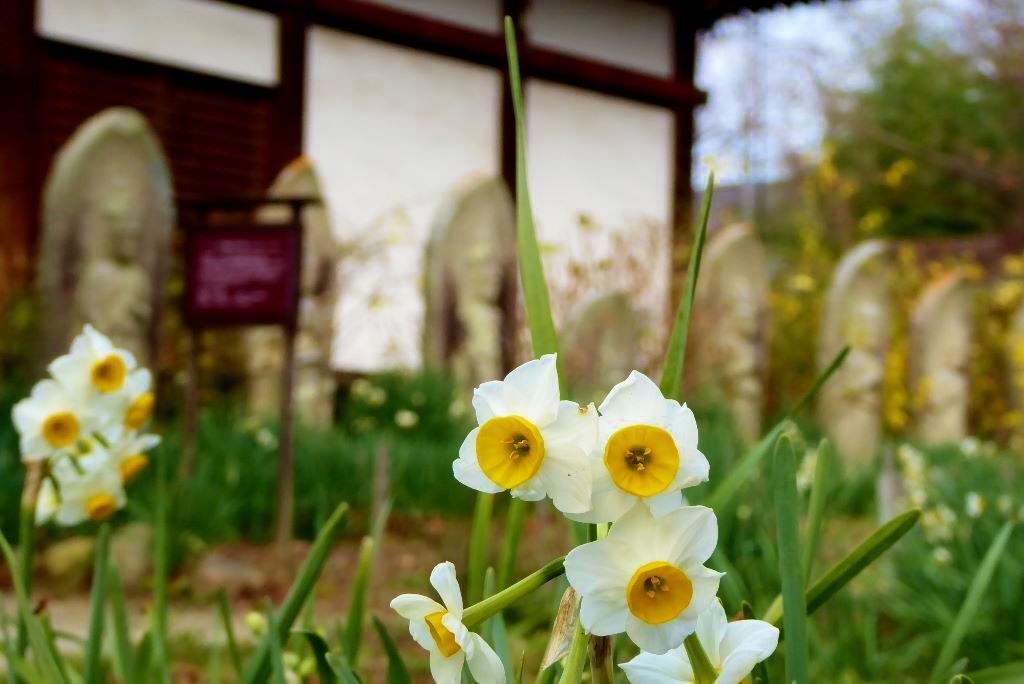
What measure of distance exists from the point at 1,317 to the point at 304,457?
1879mm

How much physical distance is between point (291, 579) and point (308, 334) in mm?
2252

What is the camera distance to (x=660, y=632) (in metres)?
0.77

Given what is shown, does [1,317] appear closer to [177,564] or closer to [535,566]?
[177,564]

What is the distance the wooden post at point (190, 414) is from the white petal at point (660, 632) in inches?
162

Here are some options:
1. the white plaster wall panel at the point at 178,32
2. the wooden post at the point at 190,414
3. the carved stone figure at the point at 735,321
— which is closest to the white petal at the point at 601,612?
the wooden post at the point at 190,414

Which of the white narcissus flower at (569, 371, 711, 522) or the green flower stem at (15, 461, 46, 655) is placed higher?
the white narcissus flower at (569, 371, 711, 522)

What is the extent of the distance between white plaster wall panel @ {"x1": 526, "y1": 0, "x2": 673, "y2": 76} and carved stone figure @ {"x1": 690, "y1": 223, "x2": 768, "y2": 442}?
7.80 ft

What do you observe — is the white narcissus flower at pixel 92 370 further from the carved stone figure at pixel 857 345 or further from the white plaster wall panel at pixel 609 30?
the white plaster wall panel at pixel 609 30

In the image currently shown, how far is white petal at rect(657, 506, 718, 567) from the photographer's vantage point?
2.52 ft

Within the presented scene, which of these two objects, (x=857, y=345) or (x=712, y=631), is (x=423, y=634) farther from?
(x=857, y=345)

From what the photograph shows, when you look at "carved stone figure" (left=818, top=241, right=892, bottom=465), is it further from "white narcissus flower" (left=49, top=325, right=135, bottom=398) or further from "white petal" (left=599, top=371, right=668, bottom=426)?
"white petal" (left=599, top=371, right=668, bottom=426)

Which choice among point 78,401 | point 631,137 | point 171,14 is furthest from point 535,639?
point 631,137

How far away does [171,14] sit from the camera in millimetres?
7801

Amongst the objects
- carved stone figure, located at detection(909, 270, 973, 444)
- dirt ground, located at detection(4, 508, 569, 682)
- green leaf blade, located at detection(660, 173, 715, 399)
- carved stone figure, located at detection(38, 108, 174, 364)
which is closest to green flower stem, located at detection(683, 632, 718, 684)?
green leaf blade, located at detection(660, 173, 715, 399)
